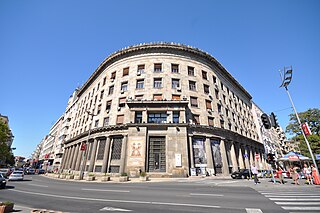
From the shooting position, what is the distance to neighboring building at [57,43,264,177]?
76.0ft

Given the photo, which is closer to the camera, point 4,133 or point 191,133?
point 191,133

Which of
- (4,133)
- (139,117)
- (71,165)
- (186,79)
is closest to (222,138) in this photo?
(186,79)

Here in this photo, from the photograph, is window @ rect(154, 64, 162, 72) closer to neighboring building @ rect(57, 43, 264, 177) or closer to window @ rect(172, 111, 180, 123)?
neighboring building @ rect(57, 43, 264, 177)

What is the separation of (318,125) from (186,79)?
34.3 meters

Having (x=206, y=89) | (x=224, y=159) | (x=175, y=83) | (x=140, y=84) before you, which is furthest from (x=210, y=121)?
(x=140, y=84)

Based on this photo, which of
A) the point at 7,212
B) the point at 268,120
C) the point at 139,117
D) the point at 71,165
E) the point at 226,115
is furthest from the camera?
the point at 71,165

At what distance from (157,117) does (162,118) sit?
0.85 metres

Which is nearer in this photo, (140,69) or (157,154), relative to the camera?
(157,154)

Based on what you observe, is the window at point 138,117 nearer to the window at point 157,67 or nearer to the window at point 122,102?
the window at point 122,102

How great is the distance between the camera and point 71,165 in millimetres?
36312

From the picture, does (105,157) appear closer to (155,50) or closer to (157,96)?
(157,96)

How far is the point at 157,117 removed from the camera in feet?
84.5

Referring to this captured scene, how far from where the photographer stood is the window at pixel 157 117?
25508 mm

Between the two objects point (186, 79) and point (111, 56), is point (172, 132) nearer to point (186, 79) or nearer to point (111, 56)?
point (186, 79)
